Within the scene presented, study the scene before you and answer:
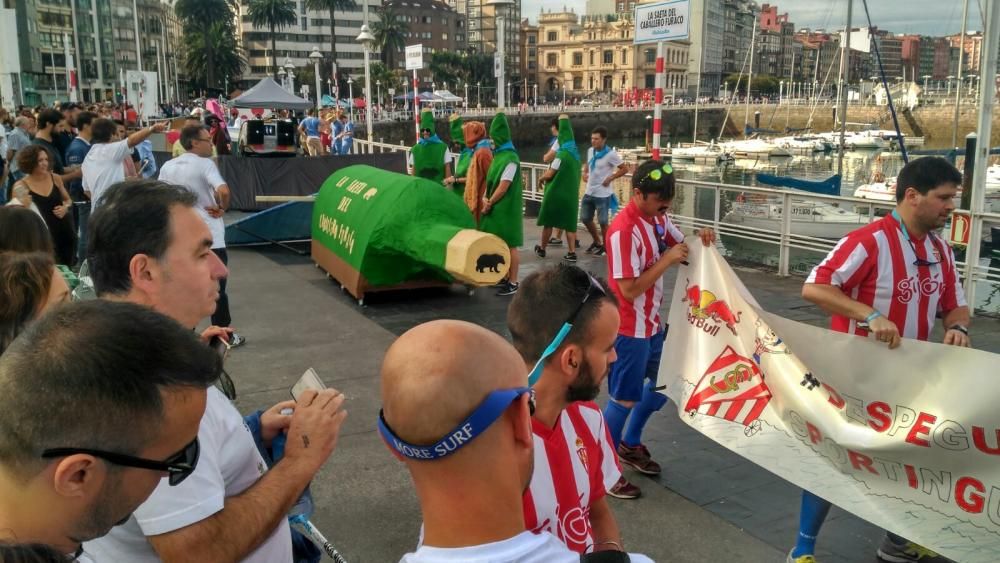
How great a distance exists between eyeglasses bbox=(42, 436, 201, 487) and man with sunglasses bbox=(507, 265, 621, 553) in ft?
3.22

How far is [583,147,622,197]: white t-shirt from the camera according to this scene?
10.9 metres

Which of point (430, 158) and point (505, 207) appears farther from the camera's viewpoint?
point (430, 158)

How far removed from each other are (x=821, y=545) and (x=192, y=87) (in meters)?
101

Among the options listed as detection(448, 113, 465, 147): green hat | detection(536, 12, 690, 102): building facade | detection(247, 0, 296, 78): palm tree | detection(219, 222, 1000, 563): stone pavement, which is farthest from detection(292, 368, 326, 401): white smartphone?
detection(536, 12, 690, 102): building facade

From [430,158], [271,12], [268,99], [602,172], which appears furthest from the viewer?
[271,12]

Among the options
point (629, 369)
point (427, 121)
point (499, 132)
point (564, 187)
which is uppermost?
point (427, 121)

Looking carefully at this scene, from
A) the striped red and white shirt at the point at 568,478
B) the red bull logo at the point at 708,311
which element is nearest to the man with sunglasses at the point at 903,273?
the red bull logo at the point at 708,311

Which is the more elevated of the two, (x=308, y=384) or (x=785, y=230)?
(x=308, y=384)

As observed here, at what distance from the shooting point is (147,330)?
1.40 meters

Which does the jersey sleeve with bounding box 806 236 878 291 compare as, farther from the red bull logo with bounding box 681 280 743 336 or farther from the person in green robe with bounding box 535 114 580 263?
the person in green robe with bounding box 535 114 580 263

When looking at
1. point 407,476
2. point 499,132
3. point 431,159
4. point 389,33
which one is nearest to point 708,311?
point 407,476

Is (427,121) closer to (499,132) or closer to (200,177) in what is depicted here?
(499,132)

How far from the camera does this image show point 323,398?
2.10m

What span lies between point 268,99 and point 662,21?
59.0ft
